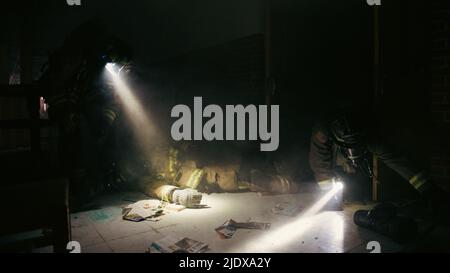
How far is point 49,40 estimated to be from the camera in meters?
7.66

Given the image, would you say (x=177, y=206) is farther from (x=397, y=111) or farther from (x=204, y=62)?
(x=204, y=62)

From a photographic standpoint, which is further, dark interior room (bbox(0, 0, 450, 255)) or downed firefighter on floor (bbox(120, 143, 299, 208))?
downed firefighter on floor (bbox(120, 143, 299, 208))

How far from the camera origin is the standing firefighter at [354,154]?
3744mm

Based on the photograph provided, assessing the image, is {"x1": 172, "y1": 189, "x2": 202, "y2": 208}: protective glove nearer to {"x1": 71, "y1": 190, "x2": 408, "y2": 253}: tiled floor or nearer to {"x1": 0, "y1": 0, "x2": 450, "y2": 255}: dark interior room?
{"x1": 0, "y1": 0, "x2": 450, "y2": 255}: dark interior room

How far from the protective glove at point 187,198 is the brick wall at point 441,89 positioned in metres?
3.15

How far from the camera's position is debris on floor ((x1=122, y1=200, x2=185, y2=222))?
4.15m

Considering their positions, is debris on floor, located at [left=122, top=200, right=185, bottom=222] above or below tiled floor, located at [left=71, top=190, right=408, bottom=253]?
above

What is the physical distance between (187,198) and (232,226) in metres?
1.04

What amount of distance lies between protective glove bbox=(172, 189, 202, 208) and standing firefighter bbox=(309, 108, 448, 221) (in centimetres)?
172

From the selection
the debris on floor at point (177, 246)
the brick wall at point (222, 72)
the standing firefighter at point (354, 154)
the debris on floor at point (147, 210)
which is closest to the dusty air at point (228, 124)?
the brick wall at point (222, 72)

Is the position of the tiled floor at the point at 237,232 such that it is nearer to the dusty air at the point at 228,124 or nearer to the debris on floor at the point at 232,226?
the debris on floor at the point at 232,226

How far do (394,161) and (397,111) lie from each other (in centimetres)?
111

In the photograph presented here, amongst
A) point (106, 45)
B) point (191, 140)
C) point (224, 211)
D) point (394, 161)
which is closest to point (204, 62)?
point (191, 140)

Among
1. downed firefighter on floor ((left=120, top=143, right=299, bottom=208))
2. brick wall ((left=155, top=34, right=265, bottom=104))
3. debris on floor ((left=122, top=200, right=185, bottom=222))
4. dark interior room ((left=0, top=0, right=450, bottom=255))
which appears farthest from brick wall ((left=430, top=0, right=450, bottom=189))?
debris on floor ((left=122, top=200, right=185, bottom=222))
